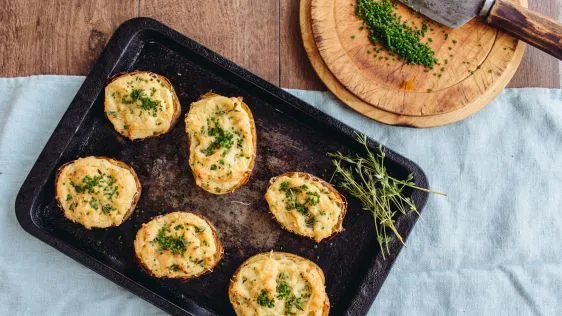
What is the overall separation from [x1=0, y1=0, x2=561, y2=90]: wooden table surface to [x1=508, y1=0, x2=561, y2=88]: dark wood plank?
77mm

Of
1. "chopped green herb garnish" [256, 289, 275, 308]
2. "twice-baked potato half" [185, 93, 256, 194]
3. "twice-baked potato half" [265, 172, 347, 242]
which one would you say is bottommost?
"chopped green herb garnish" [256, 289, 275, 308]

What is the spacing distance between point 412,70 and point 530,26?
801 mm

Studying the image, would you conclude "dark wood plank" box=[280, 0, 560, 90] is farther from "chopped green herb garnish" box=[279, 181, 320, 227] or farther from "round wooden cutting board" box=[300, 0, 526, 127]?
"chopped green herb garnish" box=[279, 181, 320, 227]

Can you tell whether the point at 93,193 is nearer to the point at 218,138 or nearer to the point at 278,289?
the point at 218,138

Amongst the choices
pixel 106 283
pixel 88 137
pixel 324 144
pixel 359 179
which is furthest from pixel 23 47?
pixel 359 179

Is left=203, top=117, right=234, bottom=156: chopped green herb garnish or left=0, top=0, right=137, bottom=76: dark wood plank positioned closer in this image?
left=203, top=117, right=234, bottom=156: chopped green herb garnish

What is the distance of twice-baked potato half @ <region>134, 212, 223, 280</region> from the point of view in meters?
3.74

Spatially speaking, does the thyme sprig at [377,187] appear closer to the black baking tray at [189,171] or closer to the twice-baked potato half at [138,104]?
the black baking tray at [189,171]

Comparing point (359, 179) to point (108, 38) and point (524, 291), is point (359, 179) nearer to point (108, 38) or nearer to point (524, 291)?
point (524, 291)

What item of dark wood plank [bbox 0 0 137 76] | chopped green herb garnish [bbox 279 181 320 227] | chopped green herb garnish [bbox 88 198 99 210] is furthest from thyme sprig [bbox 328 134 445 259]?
dark wood plank [bbox 0 0 137 76]

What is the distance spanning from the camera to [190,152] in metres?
3.85

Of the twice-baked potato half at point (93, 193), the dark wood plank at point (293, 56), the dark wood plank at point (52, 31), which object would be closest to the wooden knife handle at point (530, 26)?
the dark wood plank at point (293, 56)

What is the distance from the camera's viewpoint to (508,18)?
3.89m

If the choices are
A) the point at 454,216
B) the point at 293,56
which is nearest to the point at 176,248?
the point at 293,56
